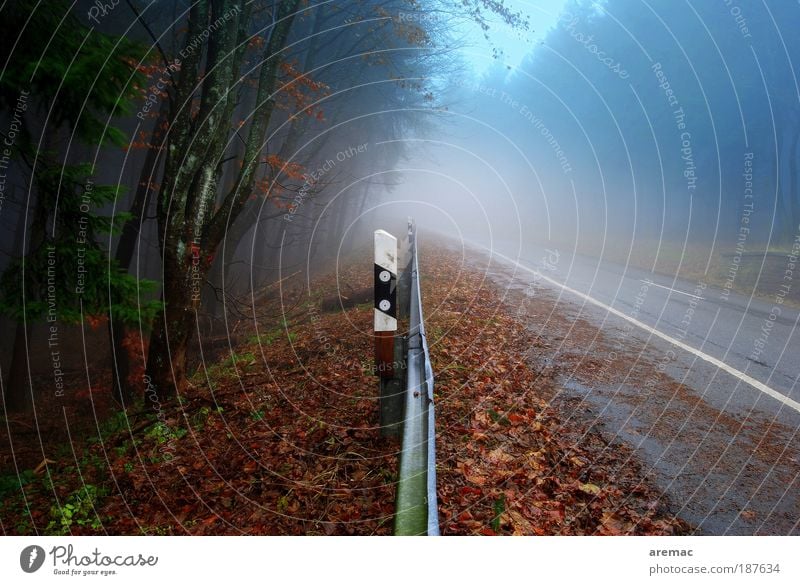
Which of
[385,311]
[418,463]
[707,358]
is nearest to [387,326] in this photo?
[385,311]

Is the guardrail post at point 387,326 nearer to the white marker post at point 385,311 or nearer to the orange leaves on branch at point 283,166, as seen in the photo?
the white marker post at point 385,311

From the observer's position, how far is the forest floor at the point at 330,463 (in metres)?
2.91

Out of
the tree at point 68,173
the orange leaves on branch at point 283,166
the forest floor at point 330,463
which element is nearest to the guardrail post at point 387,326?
the forest floor at point 330,463

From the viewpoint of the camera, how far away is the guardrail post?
3094mm

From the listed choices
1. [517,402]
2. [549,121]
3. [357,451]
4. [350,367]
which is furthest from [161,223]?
[549,121]

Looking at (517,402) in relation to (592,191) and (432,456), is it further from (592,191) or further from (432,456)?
(592,191)

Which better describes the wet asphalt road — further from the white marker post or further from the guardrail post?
the white marker post

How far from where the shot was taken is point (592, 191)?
44.8 meters

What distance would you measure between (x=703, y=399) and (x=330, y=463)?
3829 mm
